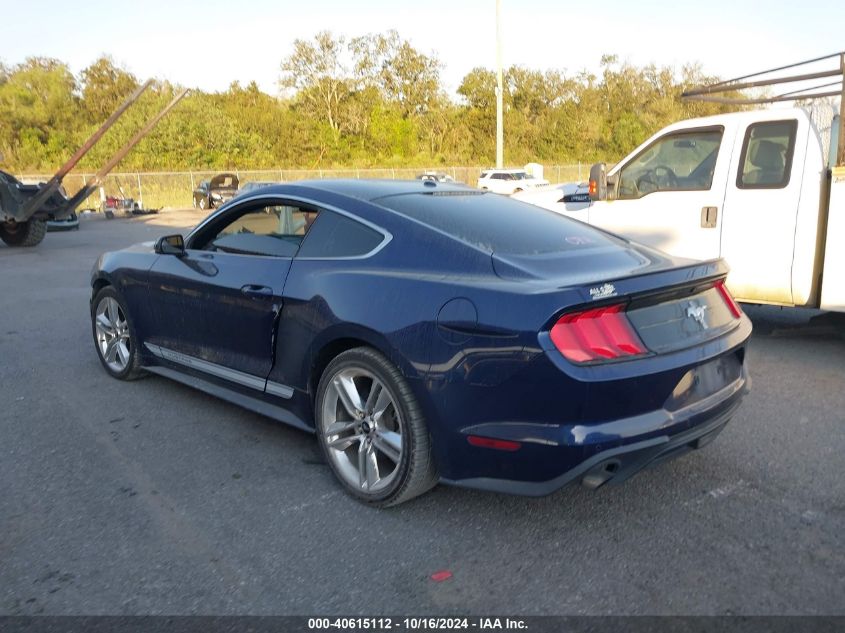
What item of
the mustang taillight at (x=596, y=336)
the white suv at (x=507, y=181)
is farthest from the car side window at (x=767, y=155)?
the white suv at (x=507, y=181)

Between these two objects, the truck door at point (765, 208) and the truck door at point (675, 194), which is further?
the truck door at point (675, 194)

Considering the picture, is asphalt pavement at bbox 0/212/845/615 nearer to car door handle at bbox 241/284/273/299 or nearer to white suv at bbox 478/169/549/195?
car door handle at bbox 241/284/273/299

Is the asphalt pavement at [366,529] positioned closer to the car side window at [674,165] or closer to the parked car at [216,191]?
the car side window at [674,165]

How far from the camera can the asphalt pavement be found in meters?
2.88

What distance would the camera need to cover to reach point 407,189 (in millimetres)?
4379

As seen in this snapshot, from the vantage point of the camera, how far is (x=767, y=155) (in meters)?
6.46

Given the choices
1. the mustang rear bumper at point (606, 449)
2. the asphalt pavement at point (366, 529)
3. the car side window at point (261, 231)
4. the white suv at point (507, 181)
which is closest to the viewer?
A: the asphalt pavement at point (366, 529)

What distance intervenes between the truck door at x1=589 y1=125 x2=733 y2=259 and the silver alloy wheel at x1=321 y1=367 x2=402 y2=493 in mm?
4201

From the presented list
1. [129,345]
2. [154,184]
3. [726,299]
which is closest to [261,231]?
[129,345]

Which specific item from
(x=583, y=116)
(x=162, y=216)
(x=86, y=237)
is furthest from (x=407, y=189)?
(x=583, y=116)

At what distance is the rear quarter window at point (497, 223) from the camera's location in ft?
12.0

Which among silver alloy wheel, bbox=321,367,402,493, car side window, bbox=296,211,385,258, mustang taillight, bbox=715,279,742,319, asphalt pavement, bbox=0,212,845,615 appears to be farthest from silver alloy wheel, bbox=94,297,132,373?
mustang taillight, bbox=715,279,742,319

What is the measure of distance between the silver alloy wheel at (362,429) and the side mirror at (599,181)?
178 inches

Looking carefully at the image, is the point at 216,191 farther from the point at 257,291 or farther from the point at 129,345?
the point at 257,291
